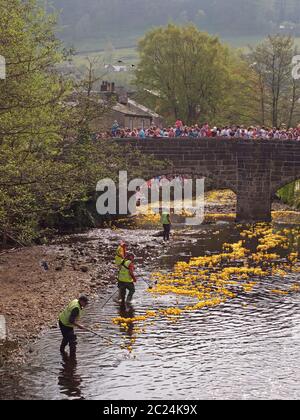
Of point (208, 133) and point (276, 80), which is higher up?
point (276, 80)

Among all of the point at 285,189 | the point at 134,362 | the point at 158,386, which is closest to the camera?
the point at 158,386

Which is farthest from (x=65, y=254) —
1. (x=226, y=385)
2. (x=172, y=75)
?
(x=172, y=75)

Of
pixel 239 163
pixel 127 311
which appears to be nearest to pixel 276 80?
pixel 239 163

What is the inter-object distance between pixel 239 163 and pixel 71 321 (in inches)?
1300

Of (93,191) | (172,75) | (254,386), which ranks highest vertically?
(172,75)

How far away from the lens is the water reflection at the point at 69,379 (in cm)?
1730

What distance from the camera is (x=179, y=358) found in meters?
20.0

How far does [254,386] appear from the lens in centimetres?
1791

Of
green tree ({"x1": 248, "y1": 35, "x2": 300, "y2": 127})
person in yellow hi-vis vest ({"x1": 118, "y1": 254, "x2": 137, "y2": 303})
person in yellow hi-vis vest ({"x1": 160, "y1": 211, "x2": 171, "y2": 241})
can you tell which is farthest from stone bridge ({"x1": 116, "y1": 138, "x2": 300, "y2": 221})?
green tree ({"x1": 248, "y1": 35, "x2": 300, "y2": 127})

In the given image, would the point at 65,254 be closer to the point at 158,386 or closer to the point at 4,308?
the point at 4,308

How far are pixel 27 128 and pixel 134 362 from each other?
10.6 meters

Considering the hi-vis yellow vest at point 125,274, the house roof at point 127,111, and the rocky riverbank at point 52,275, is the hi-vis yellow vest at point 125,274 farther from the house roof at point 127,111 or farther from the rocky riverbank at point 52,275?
the house roof at point 127,111

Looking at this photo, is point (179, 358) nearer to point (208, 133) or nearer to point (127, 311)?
point (127, 311)

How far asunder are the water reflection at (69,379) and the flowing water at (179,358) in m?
0.03
